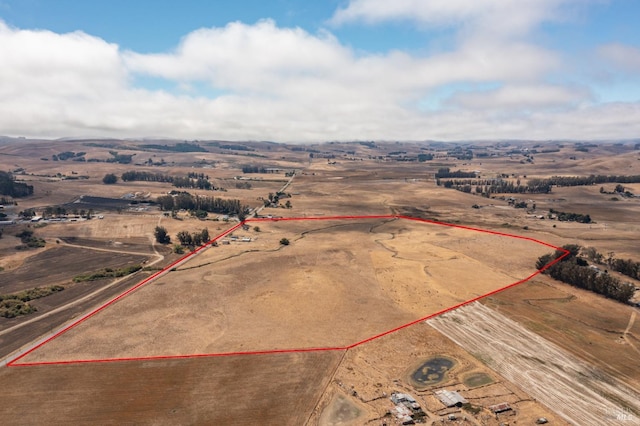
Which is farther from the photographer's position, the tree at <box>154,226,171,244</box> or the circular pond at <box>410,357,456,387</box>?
the tree at <box>154,226,171,244</box>

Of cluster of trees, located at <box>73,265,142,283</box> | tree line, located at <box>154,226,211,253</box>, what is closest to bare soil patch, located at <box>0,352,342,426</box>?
cluster of trees, located at <box>73,265,142,283</box>

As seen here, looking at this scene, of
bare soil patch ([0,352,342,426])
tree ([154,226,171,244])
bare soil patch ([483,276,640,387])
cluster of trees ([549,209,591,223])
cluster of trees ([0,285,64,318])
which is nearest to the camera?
bare soil patch ([0,352,342,426])

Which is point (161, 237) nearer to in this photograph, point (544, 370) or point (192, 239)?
point (192, 239)

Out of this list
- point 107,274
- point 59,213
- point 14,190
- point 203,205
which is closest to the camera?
point 107,274

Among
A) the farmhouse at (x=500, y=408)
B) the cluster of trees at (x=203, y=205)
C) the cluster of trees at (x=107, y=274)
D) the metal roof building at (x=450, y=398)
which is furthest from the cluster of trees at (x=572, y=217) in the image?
the cluster of trees at (x=107, y=274)

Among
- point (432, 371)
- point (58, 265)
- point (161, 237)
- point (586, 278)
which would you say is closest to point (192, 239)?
point (161, 237)

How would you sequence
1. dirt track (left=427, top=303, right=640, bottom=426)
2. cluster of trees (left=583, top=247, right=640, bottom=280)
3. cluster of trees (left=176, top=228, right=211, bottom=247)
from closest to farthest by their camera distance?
1. dirt track (left=427, top=303, right=640, bottom=426)
2. cluster of trees (left=583, top=247, right=640, bottom=280)
3. cluster of trees (left=176, top=228, right=211, bottom=247)

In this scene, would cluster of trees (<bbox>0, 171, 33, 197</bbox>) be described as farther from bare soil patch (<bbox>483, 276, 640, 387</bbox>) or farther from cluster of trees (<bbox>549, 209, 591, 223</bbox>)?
cluster of trees (<bbox>549, 209, 591, 223</bbox>)
